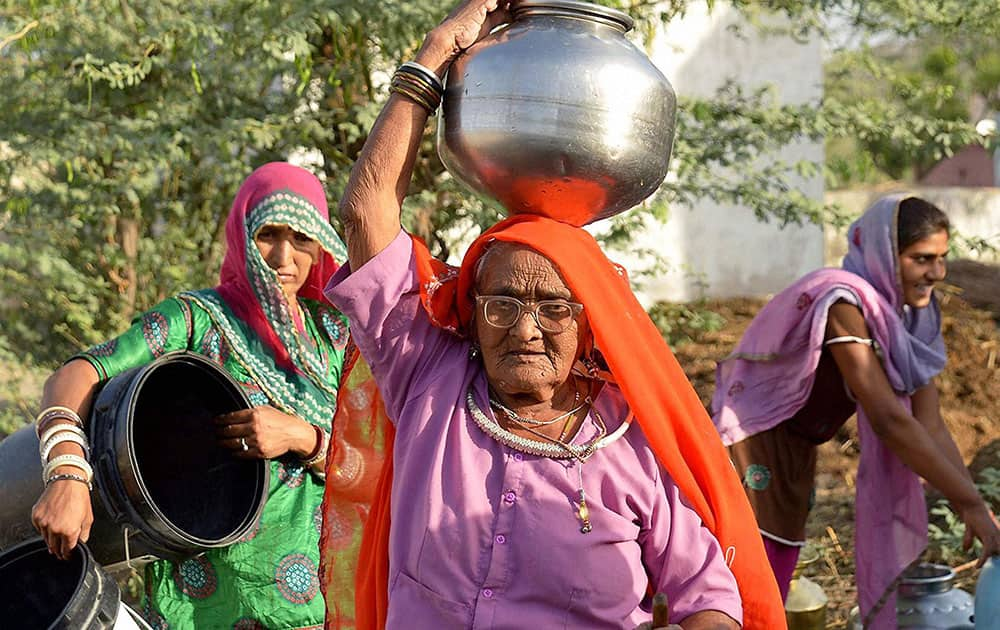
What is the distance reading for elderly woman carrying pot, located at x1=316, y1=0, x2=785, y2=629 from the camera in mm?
2170

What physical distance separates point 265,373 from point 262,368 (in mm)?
15

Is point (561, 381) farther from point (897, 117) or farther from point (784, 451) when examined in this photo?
point (897, 117)

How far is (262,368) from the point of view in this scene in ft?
10.6

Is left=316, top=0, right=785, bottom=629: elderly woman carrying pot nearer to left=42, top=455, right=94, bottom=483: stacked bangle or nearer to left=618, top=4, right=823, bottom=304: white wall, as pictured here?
left=42, top=455, right=94, bottom=483: stacked bangle

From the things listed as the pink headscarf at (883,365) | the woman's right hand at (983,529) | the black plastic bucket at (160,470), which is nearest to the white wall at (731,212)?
the pink headscarf at (883,365)

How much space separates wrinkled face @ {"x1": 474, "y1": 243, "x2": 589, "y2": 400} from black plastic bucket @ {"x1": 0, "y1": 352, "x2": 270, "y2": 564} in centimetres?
96

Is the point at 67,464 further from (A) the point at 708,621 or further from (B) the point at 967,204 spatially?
(B) the point at 967,204

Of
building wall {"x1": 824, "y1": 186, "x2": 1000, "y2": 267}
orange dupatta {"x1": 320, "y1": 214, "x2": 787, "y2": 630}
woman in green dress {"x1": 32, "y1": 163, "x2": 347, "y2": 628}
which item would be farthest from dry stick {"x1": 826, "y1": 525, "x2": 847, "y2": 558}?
building wall {"x1": 824, "y1": 186, "x2": 1000, "y2": 267}

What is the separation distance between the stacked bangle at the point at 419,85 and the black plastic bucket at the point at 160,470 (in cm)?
98

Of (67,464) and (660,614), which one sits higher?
(67,464)

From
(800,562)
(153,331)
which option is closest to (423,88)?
(153,331)

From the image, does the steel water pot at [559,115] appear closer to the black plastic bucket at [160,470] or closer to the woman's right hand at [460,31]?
the woman's right hand at [460,31]

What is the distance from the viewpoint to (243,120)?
5.16m

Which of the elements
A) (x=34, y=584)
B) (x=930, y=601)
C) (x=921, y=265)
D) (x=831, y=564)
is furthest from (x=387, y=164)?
(x=831, y=564)
